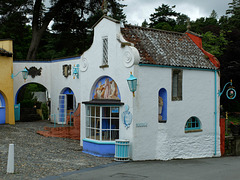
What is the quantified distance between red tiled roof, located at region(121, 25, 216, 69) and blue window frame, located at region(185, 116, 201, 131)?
264 cm

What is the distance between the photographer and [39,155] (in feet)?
47.0

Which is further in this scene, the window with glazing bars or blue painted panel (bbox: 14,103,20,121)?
blue painted panel (bbox: 14,103,20,121)

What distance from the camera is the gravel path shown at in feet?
38.2

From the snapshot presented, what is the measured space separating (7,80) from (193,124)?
1194 centimetres

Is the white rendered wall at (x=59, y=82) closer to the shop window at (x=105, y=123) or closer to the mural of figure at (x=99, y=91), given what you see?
the mural of figure at (x=99, y=91)

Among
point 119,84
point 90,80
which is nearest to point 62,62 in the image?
point 90,80

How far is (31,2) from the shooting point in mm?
29562

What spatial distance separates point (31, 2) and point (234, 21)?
1112 inches

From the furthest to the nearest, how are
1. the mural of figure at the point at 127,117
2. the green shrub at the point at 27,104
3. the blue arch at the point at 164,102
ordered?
the green shrub at the point at 27,104, the blue arch at the point at 164,102, the mural of figure at the point at 127,117

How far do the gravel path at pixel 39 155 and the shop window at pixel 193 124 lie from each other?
4.62 m

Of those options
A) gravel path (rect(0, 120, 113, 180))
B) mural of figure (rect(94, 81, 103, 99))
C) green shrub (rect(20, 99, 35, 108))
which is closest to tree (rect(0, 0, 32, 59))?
green shrub (rect(20, 99, 35, 108))

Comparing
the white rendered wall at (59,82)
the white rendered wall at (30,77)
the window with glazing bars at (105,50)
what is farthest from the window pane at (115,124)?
the white rendered wall at (30,77)

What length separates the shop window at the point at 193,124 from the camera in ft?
56.7

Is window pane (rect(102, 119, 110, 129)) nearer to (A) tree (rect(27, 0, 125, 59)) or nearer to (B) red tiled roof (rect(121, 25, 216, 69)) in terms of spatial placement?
(B) red tiled roof (rect(121, 25, 216, 69))
